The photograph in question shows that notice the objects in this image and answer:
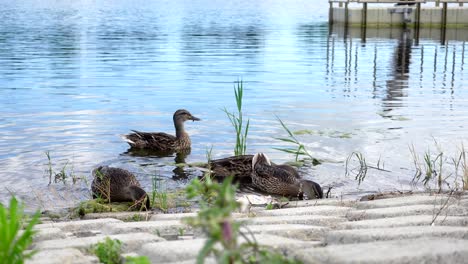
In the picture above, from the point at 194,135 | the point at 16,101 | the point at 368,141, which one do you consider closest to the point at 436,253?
the point at 368,141

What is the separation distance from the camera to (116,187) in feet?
29.0

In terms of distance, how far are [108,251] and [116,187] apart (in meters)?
4.70

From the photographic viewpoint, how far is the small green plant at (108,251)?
13.6ft

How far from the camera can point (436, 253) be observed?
3.46 m

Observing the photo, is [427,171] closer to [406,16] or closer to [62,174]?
[62,174]

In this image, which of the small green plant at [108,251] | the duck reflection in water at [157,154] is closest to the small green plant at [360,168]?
the duck reflection in water at [157,154]

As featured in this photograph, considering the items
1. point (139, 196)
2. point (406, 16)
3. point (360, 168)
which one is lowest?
point (406, 16)

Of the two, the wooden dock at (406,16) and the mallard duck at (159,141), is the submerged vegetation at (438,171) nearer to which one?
the mallard duck at (159,141)

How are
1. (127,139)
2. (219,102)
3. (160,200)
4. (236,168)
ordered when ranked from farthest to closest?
(219,102)
(127,139)
(236,168)
(160,200)

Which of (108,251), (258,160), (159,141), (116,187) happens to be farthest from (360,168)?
(108,251)

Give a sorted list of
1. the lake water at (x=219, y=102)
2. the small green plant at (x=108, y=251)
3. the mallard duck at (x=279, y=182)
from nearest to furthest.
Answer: the small green plant at (x=108, y=251) < the mallard duck at (x=279, y=182) < the lake water at (x=219, y=102)

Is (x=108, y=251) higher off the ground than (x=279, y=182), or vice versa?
(x=108, y=251)

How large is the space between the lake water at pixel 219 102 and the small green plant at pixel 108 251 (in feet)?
14.5

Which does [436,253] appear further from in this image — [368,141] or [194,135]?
[194,135]
